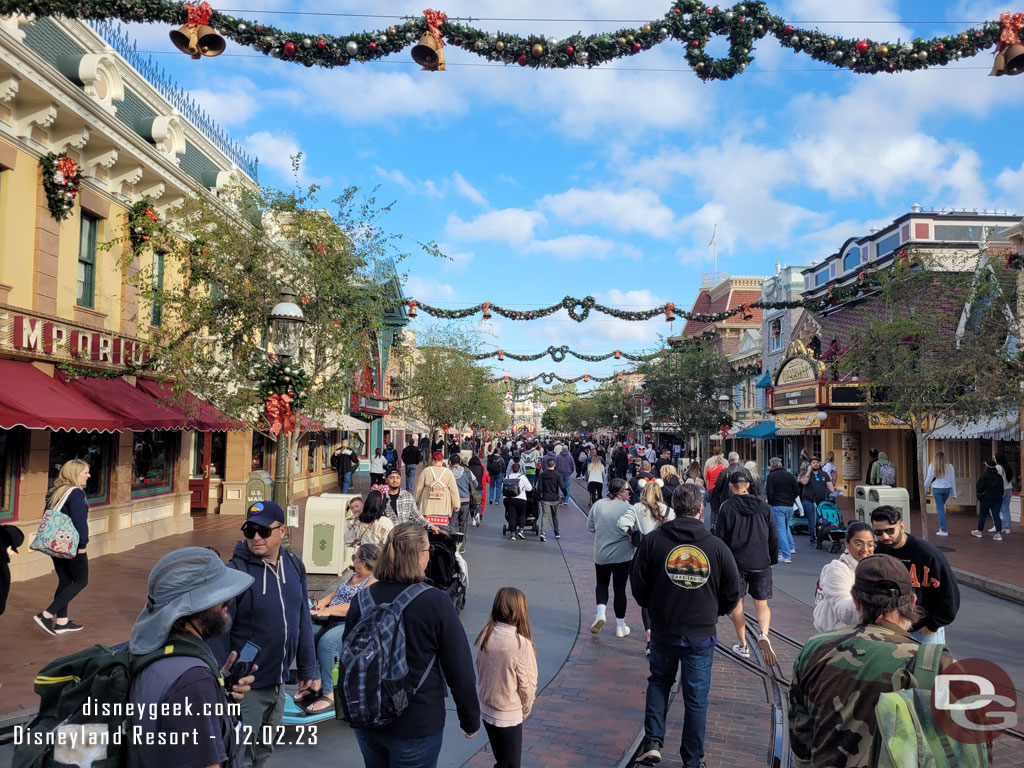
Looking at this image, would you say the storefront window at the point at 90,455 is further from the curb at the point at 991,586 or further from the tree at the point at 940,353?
the tree at the point at 940,353

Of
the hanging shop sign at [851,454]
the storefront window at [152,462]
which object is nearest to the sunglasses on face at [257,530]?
the storefront window at [152,462]

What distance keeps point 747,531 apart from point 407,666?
17.0 ft

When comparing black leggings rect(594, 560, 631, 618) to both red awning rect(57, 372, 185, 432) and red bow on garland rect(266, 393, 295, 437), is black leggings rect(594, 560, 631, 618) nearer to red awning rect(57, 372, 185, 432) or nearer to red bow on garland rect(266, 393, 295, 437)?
red bow on garland rect(266, 393, 295, 437)

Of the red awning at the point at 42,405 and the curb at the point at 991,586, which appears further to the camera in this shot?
the curb at the point at 991,586

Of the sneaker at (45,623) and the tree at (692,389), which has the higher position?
the tree at (692,389)

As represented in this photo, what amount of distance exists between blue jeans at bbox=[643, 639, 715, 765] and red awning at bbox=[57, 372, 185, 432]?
9.63 meters

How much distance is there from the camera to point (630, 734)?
5285 mm

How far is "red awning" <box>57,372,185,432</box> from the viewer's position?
11445 millimetres

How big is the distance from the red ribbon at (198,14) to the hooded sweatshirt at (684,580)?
237 inches

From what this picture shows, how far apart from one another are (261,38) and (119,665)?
6.48 metres

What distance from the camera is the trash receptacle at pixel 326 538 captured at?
9078 mm

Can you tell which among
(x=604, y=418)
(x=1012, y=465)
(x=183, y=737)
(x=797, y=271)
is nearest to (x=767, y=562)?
(x=183, y=737)

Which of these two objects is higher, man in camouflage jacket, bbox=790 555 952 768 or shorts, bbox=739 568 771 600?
man in camouflage jacket, bbox=790 555 952 768

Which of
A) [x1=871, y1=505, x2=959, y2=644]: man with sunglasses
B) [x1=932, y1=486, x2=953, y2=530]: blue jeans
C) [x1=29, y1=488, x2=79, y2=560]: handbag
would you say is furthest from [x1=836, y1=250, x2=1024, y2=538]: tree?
[x1=29, y1=488, x2=79, y2=560]: handbag
